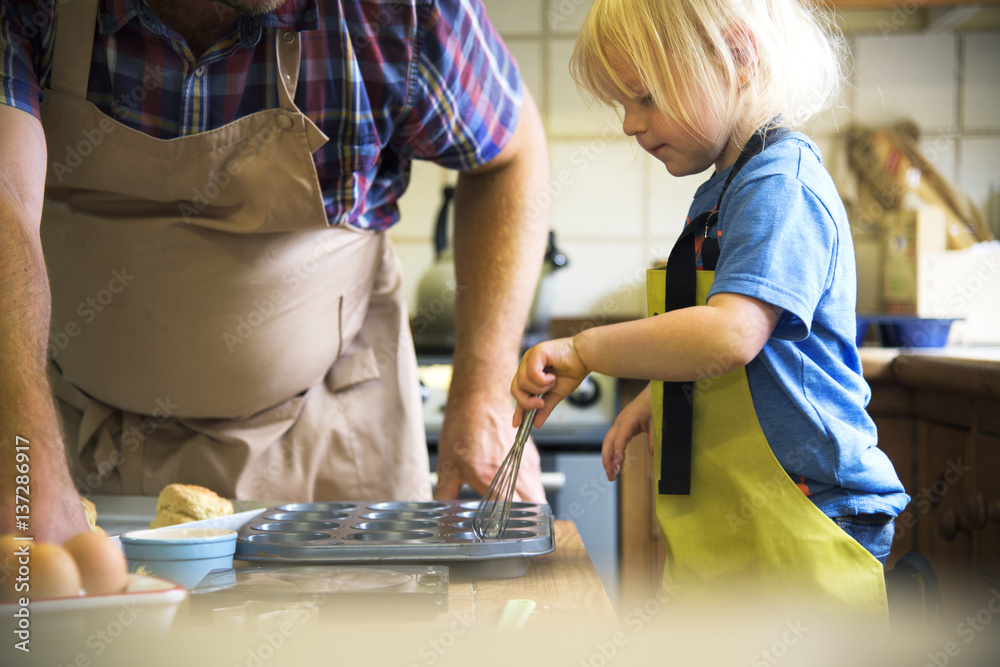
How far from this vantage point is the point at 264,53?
26.0 inches

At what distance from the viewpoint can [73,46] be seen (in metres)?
0.62

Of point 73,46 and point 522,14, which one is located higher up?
point 522,14

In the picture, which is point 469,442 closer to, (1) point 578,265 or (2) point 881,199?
(1) point 578,265

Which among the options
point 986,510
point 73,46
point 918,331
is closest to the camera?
point 73,46

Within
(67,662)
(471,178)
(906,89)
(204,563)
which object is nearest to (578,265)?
(906,89)

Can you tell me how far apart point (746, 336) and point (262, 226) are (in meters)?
0.43

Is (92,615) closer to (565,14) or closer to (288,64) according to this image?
(288,64)

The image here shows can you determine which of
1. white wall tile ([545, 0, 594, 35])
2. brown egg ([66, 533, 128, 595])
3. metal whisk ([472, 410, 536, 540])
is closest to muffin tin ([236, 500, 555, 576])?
metal whisk ([472, 410, 536, 540])

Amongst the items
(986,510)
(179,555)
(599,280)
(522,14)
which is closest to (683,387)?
(179,555)

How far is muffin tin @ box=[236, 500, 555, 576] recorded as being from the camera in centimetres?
45

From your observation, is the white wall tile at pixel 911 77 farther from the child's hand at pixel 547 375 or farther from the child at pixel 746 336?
the child's hand at pixel 547 375

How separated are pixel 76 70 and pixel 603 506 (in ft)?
3.82

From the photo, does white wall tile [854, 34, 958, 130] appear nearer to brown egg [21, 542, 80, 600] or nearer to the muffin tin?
the muffin tin

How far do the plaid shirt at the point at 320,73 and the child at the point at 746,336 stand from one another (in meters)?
0.20
